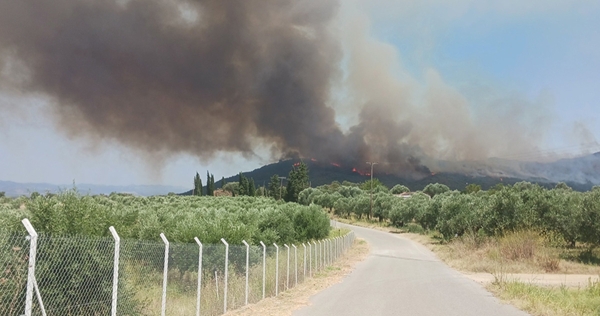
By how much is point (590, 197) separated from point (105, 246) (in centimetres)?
3917

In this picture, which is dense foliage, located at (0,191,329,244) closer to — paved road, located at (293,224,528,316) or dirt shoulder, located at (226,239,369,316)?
dirt shoulder, located at (226,239,369,316)

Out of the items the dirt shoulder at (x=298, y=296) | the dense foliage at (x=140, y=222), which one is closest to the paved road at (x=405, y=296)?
the dirt shoulder at (x=298, y=296)

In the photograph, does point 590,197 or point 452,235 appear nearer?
point 590,197

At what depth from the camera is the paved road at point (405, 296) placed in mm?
15242

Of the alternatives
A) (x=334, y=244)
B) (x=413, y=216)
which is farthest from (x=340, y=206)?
(x=334, y=244)

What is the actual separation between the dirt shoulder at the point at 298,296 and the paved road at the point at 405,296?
44 centimetres

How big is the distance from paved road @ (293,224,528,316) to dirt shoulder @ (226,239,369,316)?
44 centimetres

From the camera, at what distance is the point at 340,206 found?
121938 millimetres

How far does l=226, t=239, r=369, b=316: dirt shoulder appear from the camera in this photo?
47.4ft

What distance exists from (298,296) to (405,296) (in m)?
4.02

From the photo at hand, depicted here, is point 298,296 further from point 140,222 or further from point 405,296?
point 140,222

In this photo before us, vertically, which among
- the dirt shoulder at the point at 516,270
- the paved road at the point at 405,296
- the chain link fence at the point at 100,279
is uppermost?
the chain link fence at the point at 100,279

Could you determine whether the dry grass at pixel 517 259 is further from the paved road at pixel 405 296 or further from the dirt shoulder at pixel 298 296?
the dirt shoulder at pixel 298 296

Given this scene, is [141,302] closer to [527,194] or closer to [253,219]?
[253,219]
